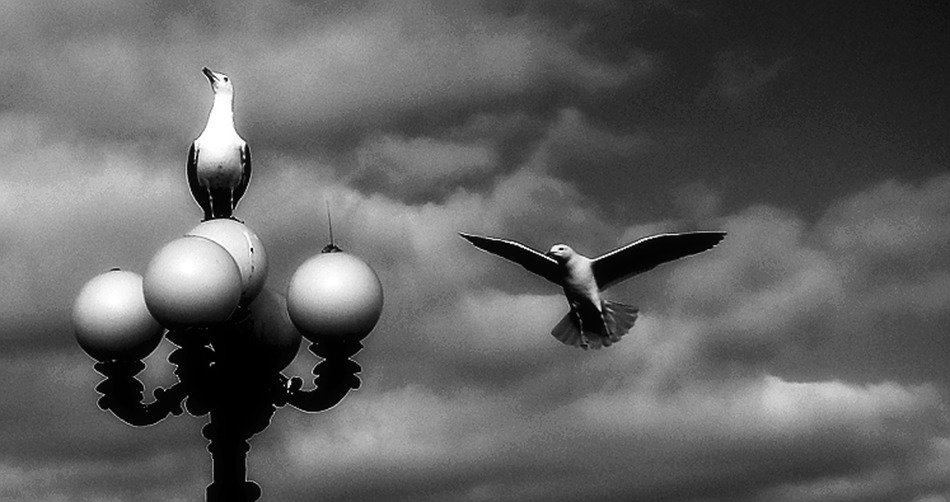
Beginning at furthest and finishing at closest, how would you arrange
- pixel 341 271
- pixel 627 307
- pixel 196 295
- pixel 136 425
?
→ pixel 627 307 < pixel 136 425 < pixel 341 271 < pixel 196 295

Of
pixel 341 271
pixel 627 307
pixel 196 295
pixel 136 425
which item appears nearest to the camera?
pixel 196 295

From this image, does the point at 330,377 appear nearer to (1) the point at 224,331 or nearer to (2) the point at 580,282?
(1) the point at 224,331

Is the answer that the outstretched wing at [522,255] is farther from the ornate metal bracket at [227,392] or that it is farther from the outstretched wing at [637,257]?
the ornate metal bracket at [227,392]

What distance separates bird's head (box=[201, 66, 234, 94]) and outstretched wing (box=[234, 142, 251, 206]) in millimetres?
440

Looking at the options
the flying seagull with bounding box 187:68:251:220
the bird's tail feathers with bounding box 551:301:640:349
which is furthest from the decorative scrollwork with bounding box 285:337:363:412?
the bird's tail feathers with bounding box 551:301:640:349

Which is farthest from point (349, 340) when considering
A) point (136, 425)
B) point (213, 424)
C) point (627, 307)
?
point (627, 307)

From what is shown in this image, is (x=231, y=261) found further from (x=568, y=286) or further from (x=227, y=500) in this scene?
(x=568, y=286)

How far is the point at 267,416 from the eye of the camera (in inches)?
307

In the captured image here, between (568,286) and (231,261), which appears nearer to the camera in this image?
(231,261)

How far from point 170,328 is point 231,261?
492mm

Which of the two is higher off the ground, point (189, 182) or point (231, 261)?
point (189, 182)

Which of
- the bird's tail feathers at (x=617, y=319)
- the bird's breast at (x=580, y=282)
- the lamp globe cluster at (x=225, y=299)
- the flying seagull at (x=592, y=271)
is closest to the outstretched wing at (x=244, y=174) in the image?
the lamp globe cluster at (x=225, y=299)

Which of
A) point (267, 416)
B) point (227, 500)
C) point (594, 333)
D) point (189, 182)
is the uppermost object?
point (189, 182)

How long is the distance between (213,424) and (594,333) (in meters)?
2.56
